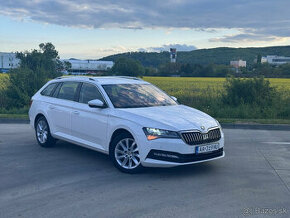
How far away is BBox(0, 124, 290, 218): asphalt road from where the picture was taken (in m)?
4.51

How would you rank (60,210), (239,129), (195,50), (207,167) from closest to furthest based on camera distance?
(60,210)
(207,167)
(239,129)
(195,50)

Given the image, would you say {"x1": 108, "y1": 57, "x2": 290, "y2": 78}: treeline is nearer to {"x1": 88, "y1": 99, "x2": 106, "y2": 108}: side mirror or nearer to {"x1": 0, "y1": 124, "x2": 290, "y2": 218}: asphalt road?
{"x1": 0, "y1": 124, "x2": 290, "y2": 218}: asphalt road

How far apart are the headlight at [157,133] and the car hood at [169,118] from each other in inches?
2.6

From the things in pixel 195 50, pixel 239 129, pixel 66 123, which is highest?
pixel 195 50

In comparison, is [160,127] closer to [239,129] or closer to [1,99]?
[239,129]

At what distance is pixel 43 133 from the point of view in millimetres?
8516

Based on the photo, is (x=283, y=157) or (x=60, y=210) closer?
(x=60, y=210)

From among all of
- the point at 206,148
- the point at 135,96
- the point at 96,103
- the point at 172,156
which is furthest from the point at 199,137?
the point at 96,103

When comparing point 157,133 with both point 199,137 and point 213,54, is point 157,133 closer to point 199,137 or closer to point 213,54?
point 199,137

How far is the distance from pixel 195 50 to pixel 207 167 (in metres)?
106

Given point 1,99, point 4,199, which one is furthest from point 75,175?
point 1,99

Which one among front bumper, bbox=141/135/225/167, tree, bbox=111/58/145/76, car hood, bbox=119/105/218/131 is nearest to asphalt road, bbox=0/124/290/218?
front bumper, bbox=141/135/225/167

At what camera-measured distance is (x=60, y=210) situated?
4500mm

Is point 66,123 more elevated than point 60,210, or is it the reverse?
point 66,123
